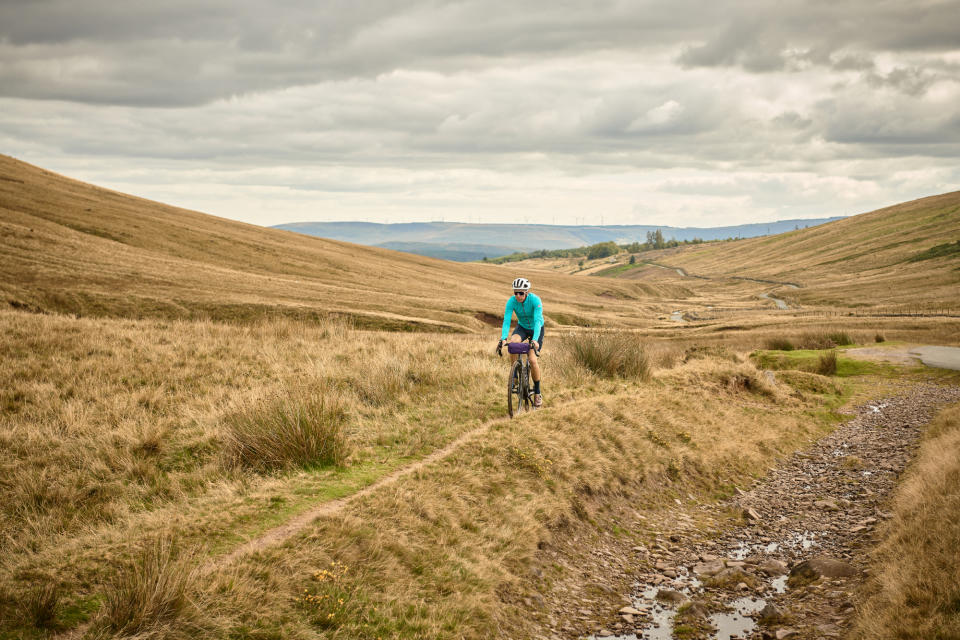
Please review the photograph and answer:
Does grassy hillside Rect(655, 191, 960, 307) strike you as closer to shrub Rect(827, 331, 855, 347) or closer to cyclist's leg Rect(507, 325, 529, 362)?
shrub Rect(827, 331, 855, 347)

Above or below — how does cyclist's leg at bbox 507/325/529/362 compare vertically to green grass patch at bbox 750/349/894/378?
above

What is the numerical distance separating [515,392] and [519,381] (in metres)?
0.29

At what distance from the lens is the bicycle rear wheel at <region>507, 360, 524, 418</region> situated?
46.1ft

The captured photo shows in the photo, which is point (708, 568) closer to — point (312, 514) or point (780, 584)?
point (780, 584)

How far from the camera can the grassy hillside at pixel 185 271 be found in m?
33.3

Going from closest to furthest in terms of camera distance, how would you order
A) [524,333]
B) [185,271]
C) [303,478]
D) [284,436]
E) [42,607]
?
[42,607] < [303,478] < [284,436] < [524,333] < [185,271]

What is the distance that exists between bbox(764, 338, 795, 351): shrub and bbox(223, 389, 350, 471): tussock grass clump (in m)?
38.9

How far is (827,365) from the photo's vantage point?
101ft

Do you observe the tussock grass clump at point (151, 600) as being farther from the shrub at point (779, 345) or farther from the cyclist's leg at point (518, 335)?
the shrub at point (779, 345)

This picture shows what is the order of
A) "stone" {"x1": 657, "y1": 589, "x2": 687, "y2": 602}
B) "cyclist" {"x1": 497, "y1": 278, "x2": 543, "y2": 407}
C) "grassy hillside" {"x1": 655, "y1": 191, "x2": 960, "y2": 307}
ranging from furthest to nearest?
"grassy hillside" {"x1": 655, "y1": 191, "x2": 960, "y2": 307} < "cyclist" {"x1": 497, "y1": 278, "x2": 543, "y2": 407} < "stone" {"x1": 657, "y1": 589, "x2": 687, "y2": 602}

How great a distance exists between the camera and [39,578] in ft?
21.5

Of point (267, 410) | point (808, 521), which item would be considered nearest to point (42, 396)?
point (267, 410)

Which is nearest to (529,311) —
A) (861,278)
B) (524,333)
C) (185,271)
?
(524,333)

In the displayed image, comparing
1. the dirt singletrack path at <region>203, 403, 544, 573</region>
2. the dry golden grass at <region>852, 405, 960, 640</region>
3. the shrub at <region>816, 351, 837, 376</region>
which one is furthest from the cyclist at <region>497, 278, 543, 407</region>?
the shrub at <region>816, 351, 837, 376</region>
